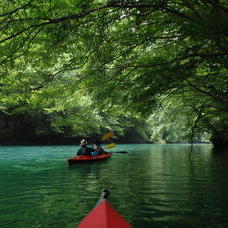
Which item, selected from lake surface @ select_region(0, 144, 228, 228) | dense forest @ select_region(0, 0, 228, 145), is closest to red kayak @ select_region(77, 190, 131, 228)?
lake surface @ select_region(0, 144, 228, 228)

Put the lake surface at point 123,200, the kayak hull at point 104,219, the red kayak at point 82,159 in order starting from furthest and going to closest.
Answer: the red kayak at point 82,159
the lake surface at point 123,200
the kayak hull at point 104,219

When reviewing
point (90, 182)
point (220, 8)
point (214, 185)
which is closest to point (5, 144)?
point (90, 182)

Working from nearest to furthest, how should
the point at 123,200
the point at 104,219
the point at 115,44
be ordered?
the point at 104,219, the point at 123,200, the point at 115,44

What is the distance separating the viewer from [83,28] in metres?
5.29

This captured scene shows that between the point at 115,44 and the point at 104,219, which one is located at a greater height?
the point at 115,44

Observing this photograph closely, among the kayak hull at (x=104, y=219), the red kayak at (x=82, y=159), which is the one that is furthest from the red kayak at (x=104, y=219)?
the red kayak at (x=82, y=159)

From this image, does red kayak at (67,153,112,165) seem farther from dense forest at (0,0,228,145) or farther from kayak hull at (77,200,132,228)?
kayak hull at (77,200,132,228)

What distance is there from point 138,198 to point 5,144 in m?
30.3

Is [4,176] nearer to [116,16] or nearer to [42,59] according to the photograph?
[42,59]

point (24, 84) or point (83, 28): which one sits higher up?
point (83, 28)

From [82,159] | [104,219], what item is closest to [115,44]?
[104,219]

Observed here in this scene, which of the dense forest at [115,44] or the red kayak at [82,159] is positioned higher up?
the dense forest at [115,44]

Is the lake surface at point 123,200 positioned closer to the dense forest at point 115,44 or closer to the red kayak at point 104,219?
the red kayak at point 104,219

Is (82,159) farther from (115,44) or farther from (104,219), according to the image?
(104,219)
